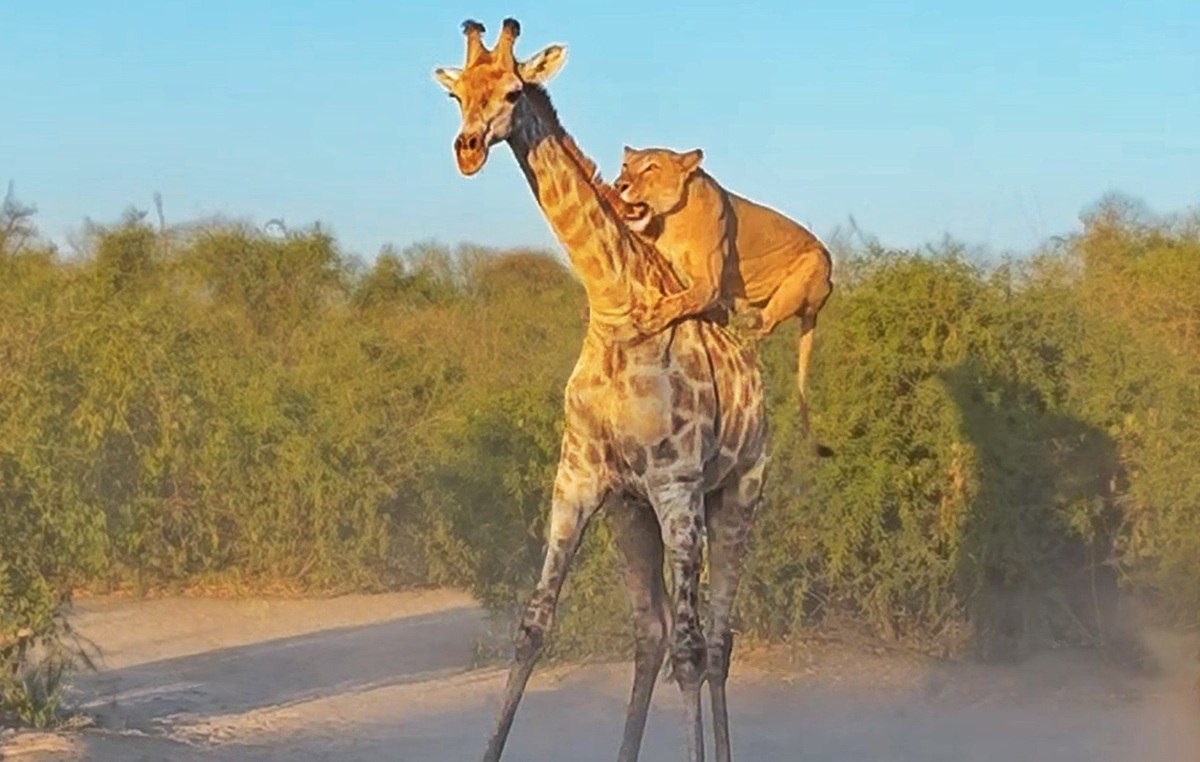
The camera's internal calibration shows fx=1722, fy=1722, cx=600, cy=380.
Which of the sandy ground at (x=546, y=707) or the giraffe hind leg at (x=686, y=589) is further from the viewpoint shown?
the sandy ground at (x=546, y=707)

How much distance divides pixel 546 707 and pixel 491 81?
17.4 feet

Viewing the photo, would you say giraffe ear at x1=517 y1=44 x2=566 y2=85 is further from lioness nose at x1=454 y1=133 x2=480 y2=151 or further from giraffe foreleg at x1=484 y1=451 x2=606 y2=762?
giraffe foreleg at x1=484 y1=451 x2=606 y2=762

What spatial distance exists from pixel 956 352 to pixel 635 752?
5.91 metres

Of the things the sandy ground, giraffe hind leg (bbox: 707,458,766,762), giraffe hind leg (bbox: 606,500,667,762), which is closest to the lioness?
giraffe hind leg (bbox: 707,458,766,762)

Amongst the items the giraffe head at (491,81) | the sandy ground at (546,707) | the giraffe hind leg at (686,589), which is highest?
the giraffe head at (491,81)

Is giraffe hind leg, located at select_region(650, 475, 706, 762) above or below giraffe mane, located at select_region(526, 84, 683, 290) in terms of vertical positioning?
below

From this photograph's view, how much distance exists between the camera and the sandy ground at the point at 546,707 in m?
8.90

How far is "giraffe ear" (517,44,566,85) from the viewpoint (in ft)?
19.4

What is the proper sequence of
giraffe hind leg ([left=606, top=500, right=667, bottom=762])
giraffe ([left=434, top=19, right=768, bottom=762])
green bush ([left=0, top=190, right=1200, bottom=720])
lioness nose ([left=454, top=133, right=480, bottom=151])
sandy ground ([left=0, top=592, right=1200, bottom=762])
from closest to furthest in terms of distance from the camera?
lioness nose ([left=454, top=133, right=480, bottom=151]) → giraffe ([left=434, top=19, right=768, bottom=762]) → giraffe hind leg ([left=606, top=500, right=667, bottom=762]) → sandy ground ([left=0, top=592, right=1200, bottom=762]) → green bush ([left=0, top=190, right=1200, bottom=720])

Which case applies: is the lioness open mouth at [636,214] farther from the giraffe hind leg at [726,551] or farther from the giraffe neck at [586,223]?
the giraffe hind leg at [726,551]

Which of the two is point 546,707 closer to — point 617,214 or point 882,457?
point 882,457

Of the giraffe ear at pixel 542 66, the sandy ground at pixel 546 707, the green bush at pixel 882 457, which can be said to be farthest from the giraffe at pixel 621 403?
the green bush at pixel 882 457

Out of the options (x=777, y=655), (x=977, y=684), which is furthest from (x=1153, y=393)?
(x=777, y=655)

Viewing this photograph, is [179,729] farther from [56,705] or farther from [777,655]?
[777,655]
